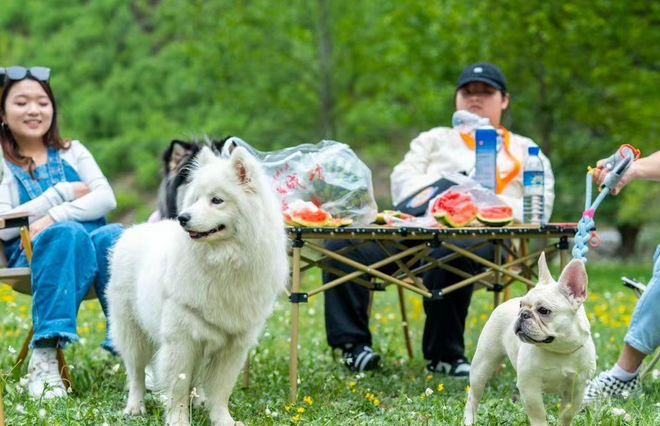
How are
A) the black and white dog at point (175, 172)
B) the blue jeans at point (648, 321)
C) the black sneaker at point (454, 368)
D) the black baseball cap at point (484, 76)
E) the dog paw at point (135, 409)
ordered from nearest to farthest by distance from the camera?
the dog paw at point (135, 409), the blue jeans at point (648, 321), the black and white dog at point (175, 172), the black sneaker at point (454, 368), the black baseball cap at point (484, 76)

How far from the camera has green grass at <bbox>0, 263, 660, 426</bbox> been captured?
3623 mm

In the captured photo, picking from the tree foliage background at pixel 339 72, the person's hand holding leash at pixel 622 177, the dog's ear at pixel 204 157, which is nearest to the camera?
the dog's ear at pixel 204 157

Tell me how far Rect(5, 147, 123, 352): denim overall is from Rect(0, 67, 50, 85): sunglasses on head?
19.5 inches

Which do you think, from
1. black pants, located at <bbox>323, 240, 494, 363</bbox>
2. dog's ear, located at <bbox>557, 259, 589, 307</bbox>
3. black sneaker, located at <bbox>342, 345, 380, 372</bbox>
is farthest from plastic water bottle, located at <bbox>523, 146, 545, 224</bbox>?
dog's ear, located at <bbox>557, 259, 589, 307</bbox>

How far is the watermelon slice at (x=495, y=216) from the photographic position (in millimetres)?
4348

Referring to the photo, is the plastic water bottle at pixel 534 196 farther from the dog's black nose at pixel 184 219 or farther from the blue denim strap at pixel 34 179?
the blue denim strap at pixel 34 179

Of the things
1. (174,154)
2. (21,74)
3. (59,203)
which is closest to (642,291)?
(174,154)

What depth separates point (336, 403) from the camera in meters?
4.09

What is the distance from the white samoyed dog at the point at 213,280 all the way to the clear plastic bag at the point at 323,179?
2.30 ft

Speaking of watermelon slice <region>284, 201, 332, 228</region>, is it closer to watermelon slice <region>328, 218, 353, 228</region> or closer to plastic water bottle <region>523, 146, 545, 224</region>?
watermelon slice <region>328, 218, 353, 228</region>

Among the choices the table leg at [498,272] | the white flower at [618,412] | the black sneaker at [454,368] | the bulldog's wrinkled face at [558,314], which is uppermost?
the bulldog's wrinkled face at [558,314]

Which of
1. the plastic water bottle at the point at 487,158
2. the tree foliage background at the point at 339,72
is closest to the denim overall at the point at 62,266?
the plastic water bottle at the point at 487,158

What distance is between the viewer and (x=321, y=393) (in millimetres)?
4348

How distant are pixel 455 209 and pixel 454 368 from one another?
3.82 feet
